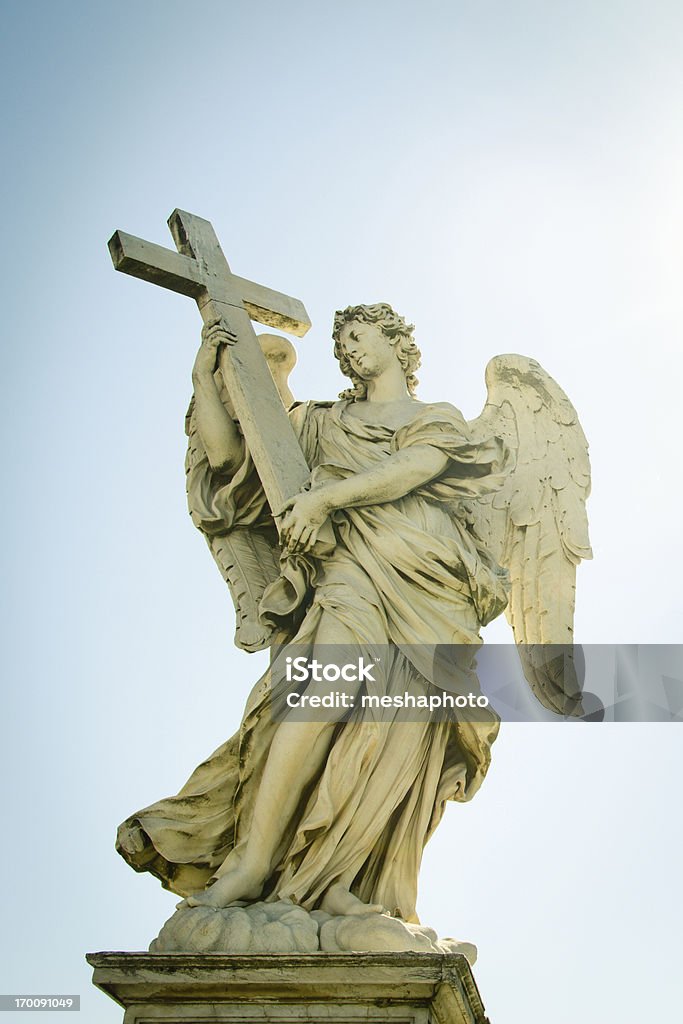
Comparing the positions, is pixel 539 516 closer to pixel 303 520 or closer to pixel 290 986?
pixel 303 520

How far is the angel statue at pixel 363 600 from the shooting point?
5449 millimetres

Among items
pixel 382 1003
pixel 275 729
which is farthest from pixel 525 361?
pixel 382 1003

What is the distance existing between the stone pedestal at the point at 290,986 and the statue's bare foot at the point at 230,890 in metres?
0.41

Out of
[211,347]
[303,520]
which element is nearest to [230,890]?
[303,520]

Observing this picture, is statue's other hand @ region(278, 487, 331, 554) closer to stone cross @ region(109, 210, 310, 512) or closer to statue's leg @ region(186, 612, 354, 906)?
stone cross @ region(109, 210, 310, 512)

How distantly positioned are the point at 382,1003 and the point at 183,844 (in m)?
1.28

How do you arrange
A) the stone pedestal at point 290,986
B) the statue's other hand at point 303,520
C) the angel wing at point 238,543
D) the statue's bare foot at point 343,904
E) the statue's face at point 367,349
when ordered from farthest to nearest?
the statue's face at point 367,349, the angel wing at point 238,543, the statue's other hand at point 303,520, the statue's bare foot at point 343,904, the stone pedestal at point 290,986

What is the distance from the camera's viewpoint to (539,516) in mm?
6895

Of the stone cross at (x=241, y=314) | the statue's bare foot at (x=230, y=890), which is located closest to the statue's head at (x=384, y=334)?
the stone cross at (x=241, y=314)

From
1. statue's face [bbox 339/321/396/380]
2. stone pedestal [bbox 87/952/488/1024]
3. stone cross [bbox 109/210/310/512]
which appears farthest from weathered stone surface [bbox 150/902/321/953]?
statue's face [bbox 339/321/396/380]

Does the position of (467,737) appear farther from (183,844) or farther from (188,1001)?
(188,1001)

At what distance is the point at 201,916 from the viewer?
509 cm

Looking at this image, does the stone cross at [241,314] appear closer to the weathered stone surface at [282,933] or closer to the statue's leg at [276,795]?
the statue's leg at [276,795]

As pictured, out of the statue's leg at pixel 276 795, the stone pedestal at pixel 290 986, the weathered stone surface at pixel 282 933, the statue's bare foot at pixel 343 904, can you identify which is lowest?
the stone pedestal at pixel 290 986
